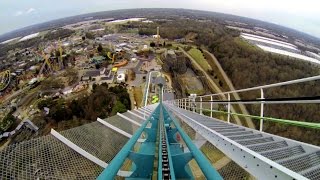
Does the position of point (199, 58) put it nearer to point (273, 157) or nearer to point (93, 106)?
point (93, 106)

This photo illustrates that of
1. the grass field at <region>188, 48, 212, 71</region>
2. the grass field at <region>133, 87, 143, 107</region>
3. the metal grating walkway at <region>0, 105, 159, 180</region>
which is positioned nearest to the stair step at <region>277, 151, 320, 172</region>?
the metal grating walkway at <region>0, 105, 159, 180</region>

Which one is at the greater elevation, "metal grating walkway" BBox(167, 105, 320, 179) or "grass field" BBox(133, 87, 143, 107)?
"metal grating walkway" BBox(167, 105, 320, 179)

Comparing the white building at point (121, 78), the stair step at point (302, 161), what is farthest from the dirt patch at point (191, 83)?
the stair step at point (302, 161)

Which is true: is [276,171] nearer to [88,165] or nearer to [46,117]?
[88,165]

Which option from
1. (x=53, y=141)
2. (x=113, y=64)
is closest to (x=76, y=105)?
(x=113, y=64)

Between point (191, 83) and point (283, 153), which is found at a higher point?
point (283, 153)

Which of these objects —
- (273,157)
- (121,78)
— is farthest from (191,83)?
(273,157)

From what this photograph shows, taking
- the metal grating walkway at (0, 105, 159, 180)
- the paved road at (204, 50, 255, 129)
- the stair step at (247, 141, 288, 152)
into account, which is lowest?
the paved road at (204, 50, 255, 129)

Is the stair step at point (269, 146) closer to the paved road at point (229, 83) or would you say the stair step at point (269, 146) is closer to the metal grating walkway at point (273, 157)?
the metal grating walkway at point (273, 157)

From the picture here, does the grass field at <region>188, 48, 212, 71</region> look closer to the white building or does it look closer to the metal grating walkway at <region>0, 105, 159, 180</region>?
the white building
